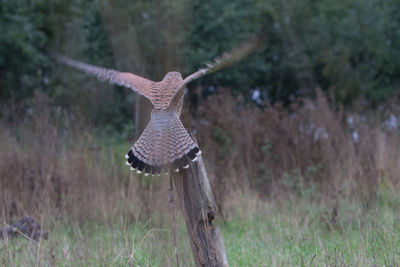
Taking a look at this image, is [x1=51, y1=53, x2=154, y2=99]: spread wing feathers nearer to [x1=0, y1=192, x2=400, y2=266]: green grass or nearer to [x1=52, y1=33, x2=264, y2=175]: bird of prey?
[x1=52, y1=33, x2=264, y2=175]: bird of prey

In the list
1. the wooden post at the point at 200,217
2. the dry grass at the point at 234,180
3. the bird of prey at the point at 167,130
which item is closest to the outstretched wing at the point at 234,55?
the bird of prey at the point at 167,130

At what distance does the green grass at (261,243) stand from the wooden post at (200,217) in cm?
13

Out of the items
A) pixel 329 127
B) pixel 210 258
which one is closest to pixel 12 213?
pixel 210 258

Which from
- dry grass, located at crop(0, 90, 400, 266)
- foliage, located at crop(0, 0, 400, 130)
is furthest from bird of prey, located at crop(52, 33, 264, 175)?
foliage, located at crop(0, 0, 400, 130)

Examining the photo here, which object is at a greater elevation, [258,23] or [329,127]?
[258,23]

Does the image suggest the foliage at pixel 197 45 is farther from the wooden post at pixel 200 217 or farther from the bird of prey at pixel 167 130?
the wooden post at pixel 200 217

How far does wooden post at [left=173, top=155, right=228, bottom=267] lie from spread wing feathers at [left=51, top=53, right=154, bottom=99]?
147 cm

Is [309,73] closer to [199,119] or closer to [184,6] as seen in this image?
[184,6]

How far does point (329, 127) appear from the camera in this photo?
8641 millimetres

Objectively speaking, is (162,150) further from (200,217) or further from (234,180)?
(234,180)

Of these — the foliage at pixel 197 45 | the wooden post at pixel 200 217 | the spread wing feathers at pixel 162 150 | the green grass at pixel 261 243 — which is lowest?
the green grass at pixel 261 243

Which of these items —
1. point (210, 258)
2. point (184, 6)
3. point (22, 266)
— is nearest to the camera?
point (210, 258)

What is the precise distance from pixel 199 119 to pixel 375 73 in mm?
13256

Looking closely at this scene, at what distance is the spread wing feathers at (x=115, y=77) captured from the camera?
4883 millimetres
